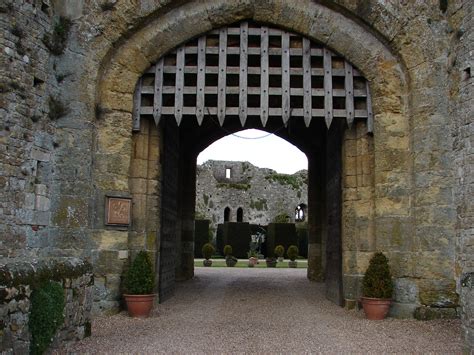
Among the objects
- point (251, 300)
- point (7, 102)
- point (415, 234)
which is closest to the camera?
point (7, 102)

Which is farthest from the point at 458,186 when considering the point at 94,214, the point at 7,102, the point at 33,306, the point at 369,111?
the point at 7,102

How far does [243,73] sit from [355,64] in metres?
1.82

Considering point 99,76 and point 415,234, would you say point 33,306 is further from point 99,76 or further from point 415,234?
point 415,234

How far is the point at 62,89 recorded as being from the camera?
314 inches

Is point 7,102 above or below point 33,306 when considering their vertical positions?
above

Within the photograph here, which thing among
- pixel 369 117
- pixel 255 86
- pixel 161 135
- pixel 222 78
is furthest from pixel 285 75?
pixel 161 135

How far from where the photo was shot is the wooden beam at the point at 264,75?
27.6 feet

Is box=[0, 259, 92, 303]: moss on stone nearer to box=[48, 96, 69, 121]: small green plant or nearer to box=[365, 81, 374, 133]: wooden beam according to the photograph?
box=[48, 96, 69, 121]: small green plant

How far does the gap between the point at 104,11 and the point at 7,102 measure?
7.20ft

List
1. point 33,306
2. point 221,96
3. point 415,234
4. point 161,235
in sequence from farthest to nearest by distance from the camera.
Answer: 1. point 161,235
2. point 221,96
3. point 415,234
4. point 33,306

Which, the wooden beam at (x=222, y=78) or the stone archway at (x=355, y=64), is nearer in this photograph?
the stone archway at (x=355, y=64)

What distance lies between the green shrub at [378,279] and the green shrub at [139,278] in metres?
3.24

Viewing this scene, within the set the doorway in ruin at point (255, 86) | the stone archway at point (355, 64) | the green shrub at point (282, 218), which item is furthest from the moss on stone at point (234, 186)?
the stone archway at point (355, 64)

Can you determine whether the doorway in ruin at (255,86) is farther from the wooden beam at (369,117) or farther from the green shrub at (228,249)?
the green shrub at (228,249)
